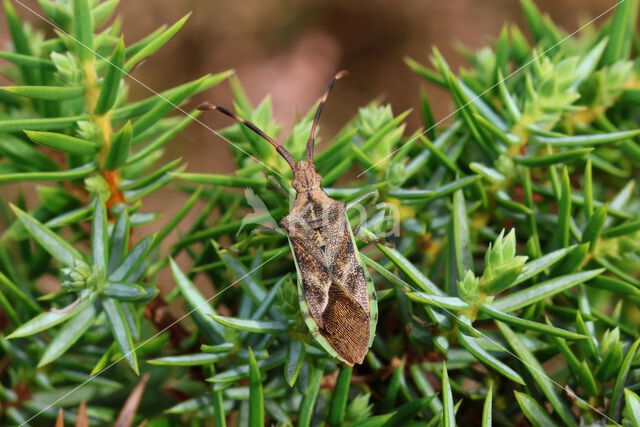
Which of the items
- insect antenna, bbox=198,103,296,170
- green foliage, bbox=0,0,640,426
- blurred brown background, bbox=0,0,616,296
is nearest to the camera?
green foliage, bbox=0,0,640,426

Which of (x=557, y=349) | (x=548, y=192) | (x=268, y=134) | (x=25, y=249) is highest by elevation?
(x=25, y=249)

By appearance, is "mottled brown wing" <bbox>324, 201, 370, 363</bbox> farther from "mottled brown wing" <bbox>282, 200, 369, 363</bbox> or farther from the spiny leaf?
the spiny leaf

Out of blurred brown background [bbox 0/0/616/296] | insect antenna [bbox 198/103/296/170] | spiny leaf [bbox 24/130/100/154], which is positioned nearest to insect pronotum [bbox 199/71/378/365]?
insect antenna [bbox 198/103/296/170]

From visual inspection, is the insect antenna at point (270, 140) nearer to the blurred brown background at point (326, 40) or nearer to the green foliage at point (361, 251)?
the green foliage at point (361, 251)

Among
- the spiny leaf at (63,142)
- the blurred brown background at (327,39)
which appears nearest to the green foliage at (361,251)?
the spiny leaf at (63,142)

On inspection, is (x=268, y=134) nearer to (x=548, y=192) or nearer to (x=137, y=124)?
(x=137, y=124)

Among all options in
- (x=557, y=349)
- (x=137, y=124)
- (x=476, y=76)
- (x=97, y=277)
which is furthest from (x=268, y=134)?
(x=557, y=349)
